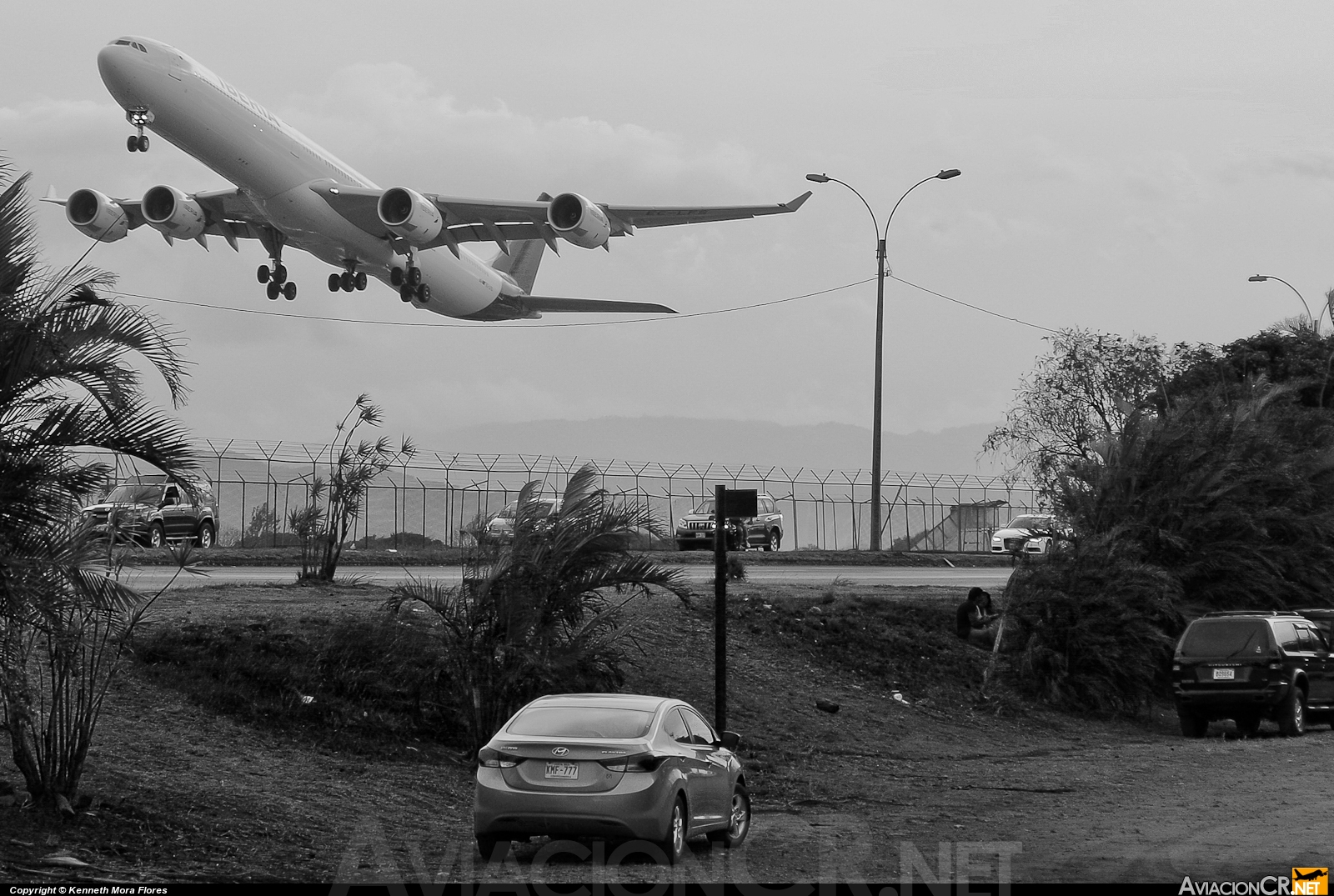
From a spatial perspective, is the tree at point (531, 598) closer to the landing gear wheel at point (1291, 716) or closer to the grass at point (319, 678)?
the grass at point (319, 678)

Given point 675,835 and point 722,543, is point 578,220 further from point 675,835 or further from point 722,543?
point 675,835

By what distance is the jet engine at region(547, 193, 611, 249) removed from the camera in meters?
31.6

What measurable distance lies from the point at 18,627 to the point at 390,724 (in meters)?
6.09

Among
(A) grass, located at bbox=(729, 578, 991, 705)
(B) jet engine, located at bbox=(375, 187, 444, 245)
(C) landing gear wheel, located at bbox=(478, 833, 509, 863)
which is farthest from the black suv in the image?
(B) jet engine, located at bbox=(375, 187, 444, 245)

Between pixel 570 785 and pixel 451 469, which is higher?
pixel 451 469

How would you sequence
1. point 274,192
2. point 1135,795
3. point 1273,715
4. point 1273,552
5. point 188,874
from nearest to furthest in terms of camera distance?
point 188,874, point 1135,795, point 1273,715, point 1273,552, point 274,192

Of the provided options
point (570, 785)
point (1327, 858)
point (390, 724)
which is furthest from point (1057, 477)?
point (570, 785)

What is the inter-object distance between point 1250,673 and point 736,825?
454 inches

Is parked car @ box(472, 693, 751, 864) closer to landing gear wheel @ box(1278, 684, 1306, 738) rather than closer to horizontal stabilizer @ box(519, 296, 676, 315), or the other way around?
landing gear wheel @ box(1278, 684, 1306, 738)

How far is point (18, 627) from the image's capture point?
10.2 m

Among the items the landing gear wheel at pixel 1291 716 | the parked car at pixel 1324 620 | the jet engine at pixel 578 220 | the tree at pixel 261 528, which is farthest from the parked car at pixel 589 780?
the tree at pixel 261 528

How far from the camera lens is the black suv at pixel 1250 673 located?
20438 millimetres

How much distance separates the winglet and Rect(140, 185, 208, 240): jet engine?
13643 mm

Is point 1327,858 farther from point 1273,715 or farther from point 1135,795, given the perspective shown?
point 1273,715
